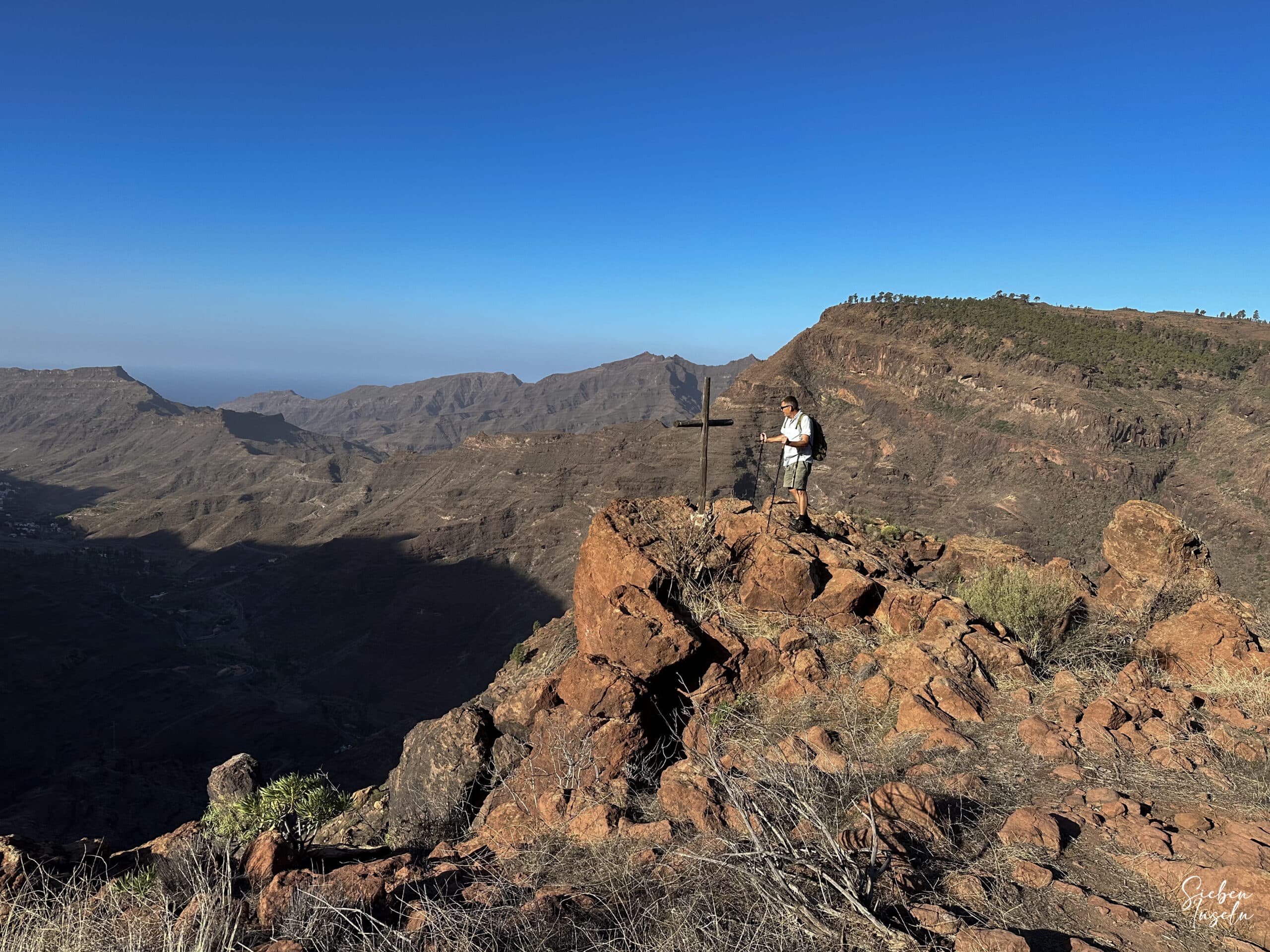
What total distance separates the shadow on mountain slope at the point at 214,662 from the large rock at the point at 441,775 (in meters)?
22.1

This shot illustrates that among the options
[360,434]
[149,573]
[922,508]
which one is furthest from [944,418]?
[360,434]

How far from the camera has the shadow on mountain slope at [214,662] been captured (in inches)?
1251

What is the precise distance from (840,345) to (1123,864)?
5962 cm

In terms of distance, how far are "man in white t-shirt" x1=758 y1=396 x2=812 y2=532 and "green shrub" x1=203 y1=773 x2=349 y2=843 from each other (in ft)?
24.0

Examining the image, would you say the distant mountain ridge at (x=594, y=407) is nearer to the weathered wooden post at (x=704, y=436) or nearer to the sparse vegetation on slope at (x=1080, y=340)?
the sparse vegetation on slope at (x=1080, y=340)

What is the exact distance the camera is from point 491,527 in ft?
200

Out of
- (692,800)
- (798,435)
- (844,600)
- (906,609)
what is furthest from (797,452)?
(692,800)

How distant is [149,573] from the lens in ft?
215

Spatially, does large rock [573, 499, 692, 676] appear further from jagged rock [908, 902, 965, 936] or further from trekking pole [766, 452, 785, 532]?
jagged rock [908, 902, 965, 936]

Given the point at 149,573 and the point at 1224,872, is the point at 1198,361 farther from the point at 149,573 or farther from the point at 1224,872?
the point at 149,573

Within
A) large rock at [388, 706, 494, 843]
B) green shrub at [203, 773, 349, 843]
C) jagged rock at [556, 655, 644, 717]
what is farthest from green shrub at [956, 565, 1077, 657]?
→ green shrub at [203, 773, 349, 843]

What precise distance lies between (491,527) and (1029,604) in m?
57.1

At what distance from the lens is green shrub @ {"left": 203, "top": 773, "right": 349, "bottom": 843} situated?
7.05 m

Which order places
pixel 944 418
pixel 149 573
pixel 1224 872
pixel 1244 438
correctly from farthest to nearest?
pixel 149 573 < pixel 944 418 < pixel 1244 438 < pixel 1224 872
